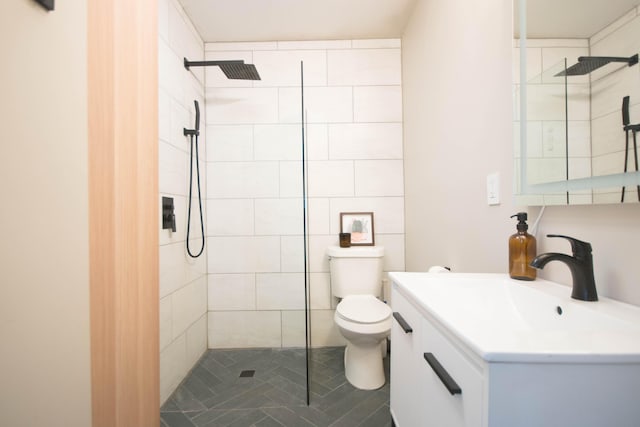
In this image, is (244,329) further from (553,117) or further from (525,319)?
(553,117)

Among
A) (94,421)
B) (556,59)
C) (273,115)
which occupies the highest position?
(273,115)

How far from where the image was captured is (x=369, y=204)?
2.14m

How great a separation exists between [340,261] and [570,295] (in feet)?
4.47

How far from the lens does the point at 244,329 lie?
2053 millimetres

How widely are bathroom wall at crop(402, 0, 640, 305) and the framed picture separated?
0.36 m

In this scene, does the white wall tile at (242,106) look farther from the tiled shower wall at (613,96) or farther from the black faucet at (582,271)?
the black faucet at (582,271)

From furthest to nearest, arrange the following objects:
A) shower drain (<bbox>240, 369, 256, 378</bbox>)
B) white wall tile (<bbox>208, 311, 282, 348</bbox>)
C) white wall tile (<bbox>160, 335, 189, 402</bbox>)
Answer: white wall tile (<bbox>208, 311, 282, 348</bbox>)
shower drain (<bbox>240, 369, 256, 378</bbox>)
white wall tile (<bbox>160, 335, 189, 402</bbox>)

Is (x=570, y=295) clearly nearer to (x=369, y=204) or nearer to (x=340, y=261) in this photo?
(x=340, y=261)

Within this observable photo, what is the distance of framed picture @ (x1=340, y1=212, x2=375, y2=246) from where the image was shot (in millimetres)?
2107

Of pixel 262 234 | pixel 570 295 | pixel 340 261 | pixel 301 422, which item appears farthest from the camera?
pixel 262 234

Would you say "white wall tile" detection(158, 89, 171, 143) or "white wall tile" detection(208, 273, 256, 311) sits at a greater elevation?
"white wall tile" detection(158, 89, 171, 143)

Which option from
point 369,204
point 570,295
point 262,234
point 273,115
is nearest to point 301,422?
point 262,234

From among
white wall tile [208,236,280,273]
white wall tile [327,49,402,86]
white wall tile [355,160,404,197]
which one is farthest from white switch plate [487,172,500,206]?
white wall tile [208,236,280,273]

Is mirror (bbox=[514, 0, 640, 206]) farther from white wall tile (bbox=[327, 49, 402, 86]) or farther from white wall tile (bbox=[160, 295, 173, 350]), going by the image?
white wall tile (bbox=[160, 295, 173, 350])
